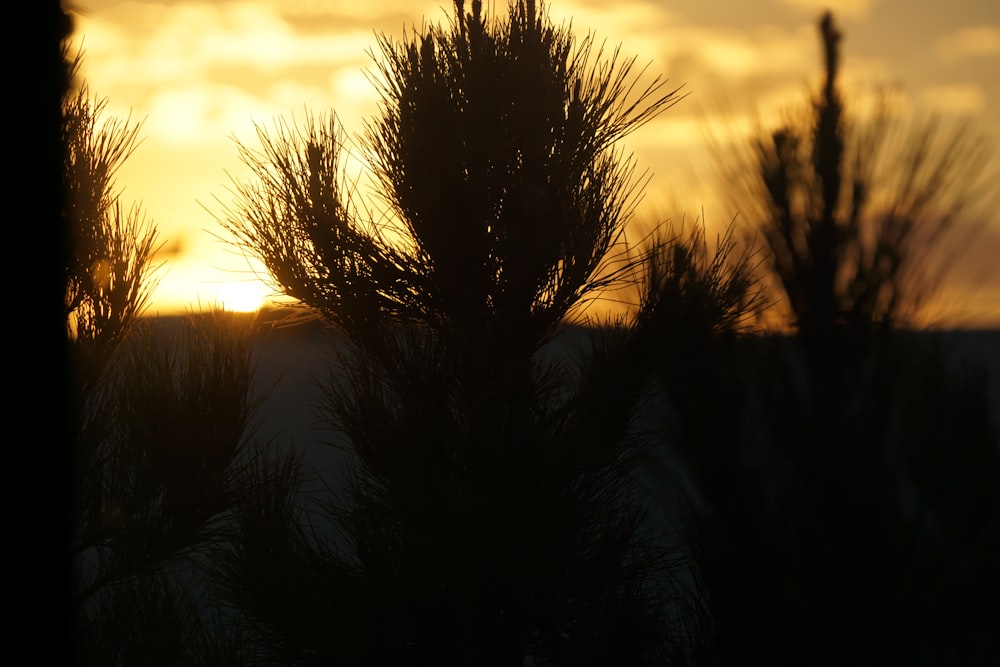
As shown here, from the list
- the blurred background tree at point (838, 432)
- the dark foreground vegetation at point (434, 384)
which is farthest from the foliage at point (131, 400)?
the blurred background tree at point (838, 432)

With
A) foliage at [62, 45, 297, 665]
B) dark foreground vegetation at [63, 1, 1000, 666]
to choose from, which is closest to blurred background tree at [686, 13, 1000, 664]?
dark foreground vegetation at [63, 1, 1000, 666]

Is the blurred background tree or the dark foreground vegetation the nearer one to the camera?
the blurred background tree

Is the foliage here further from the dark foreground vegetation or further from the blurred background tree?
the blurred background tree

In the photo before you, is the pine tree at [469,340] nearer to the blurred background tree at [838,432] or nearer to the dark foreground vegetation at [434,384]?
the dark foreground vegetation at [434,384]

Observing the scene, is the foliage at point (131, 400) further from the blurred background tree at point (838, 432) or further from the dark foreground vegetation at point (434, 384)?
the blurred background tree at point (838, 432)

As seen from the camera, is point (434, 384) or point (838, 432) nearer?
point (838, 432)

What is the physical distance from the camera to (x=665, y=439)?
96.1 inches

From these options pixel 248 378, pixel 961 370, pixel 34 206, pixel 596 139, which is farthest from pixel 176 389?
pixel 961 370

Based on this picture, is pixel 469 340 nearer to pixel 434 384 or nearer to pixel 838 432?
pixel 434 384

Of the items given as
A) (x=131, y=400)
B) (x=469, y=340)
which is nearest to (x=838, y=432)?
(x=469, y=340)

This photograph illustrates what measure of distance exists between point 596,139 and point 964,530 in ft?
11.5

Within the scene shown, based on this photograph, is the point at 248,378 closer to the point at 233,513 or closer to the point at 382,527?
the point at 233,513

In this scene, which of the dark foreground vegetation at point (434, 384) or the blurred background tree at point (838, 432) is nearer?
the blurred background tree at point (838, 432)

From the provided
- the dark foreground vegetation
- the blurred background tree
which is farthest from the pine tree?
the blurred background tree
